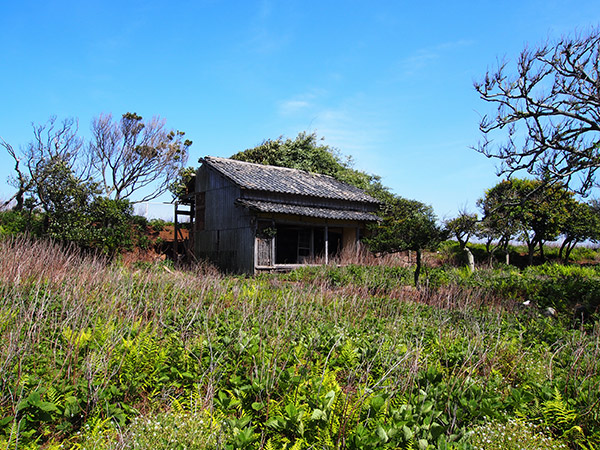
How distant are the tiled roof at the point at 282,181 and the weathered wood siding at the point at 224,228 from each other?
0.52 m

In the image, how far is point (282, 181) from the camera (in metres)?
19.2

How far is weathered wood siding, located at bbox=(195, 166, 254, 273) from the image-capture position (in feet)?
53.9

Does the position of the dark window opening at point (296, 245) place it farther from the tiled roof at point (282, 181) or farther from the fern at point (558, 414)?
the fern at point (558, 414)

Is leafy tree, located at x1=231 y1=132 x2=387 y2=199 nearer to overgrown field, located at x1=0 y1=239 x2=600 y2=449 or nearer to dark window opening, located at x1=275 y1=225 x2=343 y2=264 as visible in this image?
dark window opening, located at x1=275 y1=225 x2=343 y2=264

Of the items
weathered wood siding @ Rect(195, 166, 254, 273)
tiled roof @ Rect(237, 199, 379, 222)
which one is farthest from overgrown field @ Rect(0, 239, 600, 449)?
weathered wood siding @ Rect(195, 166, 254, 273)

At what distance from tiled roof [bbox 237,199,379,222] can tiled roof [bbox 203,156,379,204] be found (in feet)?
1.99

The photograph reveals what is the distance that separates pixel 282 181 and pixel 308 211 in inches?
95.5

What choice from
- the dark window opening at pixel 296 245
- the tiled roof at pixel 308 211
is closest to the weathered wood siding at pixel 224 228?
the tiled roof at pixel 308 211

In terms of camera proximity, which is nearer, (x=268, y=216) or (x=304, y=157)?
(x=268, y=216)

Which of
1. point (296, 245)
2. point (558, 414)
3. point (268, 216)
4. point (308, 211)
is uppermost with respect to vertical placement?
point (308, 211)

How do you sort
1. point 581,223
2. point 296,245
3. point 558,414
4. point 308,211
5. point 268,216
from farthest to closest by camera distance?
point 581,223
point 296,245
point 308,211
point 268,216
point 558,414

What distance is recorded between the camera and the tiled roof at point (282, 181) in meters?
17.4

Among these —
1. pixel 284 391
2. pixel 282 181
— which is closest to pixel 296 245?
pixel 282 181

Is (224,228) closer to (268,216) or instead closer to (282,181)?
(268,216)
